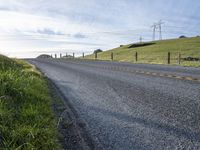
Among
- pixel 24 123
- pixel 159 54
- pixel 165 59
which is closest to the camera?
pixel 24 123

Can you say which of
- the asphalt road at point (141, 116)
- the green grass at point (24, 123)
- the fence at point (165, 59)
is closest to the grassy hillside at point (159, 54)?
the fence at point (165, 59)

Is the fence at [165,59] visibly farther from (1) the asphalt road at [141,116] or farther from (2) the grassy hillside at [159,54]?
(1) the asphalt road at [141,116]

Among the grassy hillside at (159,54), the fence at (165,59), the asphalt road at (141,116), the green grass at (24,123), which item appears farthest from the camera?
the grassy hillside at (159,54)

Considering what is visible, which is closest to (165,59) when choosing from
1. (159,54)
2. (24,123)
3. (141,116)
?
(159,54)

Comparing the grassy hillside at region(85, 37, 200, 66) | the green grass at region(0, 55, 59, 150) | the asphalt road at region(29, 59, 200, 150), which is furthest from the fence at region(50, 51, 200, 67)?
the green grass at region(0, 55, 59, 150)

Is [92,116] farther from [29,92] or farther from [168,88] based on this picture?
[168,88]

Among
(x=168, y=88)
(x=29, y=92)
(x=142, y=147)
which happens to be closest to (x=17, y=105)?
(x=29, y=92)

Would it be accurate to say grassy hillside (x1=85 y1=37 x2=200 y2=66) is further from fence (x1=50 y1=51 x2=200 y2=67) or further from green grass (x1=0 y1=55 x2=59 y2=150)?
green grass (x1=0 y1=55 x2=59 y2=150)

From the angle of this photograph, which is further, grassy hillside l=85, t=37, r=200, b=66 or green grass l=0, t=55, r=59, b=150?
grassy hillside l=85, t=37, r=200, b=66

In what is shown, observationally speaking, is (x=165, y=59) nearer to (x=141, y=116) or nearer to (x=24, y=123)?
(x=141, y=116)

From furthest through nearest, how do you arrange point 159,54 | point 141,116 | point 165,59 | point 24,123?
point 159,54, point 165,59, point 141,116, point 24,123

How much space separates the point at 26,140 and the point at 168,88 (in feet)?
19.2

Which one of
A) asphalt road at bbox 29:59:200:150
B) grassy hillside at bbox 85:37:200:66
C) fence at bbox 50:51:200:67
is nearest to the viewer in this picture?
asphalt road at bbox 29:59:200:150

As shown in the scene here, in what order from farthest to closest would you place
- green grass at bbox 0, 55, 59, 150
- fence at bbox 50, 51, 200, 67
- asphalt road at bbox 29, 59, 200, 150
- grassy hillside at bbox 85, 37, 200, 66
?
grassy hillside at bbox 85, 37, 200, 66, fence at bbox 50, 51, 200, 67, asphalt road at bbox 29, 59, 200, 150, green grass at bbox 0, 55, 59, 150
